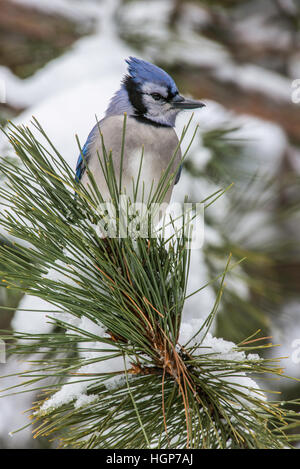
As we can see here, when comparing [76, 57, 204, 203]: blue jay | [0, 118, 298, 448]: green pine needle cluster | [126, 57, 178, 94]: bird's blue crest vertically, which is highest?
[126, 57, 178, 94]: bird's blue crest

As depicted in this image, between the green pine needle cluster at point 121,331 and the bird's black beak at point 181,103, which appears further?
the bird's black beak at point 181,103

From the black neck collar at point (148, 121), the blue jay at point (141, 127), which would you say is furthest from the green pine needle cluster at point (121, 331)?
the black neck collar at point (148, 121)

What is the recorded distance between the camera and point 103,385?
2.17 feet

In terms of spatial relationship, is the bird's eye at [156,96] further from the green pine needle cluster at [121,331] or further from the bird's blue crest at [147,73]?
the green pine needle cluster at [121,331]

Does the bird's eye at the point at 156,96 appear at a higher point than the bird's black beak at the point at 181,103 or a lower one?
higher

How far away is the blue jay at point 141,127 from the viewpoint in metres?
0.89

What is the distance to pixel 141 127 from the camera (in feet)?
3.14

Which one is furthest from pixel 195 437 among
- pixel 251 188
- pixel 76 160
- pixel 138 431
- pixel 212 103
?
pixel 212 103

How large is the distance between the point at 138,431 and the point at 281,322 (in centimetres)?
99

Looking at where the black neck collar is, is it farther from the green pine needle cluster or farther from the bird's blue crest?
the green pine needle cluster

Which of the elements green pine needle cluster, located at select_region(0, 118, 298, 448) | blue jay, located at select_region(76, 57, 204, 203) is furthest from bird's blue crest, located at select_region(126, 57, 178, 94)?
green pine needle cluster, located at select_region(0, 118, 298, 448)

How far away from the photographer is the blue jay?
89 cm

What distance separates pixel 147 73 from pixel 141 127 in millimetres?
97

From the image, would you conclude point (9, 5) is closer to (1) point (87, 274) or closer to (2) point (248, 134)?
(2) point (248, 134)
